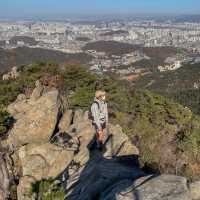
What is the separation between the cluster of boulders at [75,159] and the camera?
705cm

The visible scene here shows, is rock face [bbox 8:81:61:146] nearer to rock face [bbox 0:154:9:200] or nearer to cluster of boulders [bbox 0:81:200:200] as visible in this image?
cluster of boulders [bbox 0:81:200:200]

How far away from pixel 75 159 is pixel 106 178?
92.6 inches

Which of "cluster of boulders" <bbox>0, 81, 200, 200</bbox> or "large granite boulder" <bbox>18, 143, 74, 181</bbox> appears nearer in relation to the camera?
"cluster of boulders" <bbox>0, 81, 200, 200</bbox>

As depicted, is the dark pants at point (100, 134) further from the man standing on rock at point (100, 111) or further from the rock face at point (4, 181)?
the rock face at point (4, 181)

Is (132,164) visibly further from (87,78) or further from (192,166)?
(87,78)

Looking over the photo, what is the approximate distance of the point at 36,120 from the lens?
43.7 ft

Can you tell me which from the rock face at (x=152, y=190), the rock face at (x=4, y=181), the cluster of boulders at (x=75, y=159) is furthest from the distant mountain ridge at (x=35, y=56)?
→ the rock face at (x=152, y=190)

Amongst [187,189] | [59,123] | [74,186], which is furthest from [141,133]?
[187,189]

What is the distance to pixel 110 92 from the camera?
2331 centimetres

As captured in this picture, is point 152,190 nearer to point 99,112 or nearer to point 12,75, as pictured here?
point 99,112

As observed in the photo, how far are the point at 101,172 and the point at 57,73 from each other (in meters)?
13.2

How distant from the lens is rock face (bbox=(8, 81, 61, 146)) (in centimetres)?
1283

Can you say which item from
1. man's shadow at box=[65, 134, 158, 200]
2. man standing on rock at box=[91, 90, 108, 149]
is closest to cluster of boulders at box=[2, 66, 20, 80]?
man standing on rock at box=[91, 90, 108, 149]

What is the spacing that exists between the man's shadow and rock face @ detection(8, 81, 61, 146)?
10.1ft
